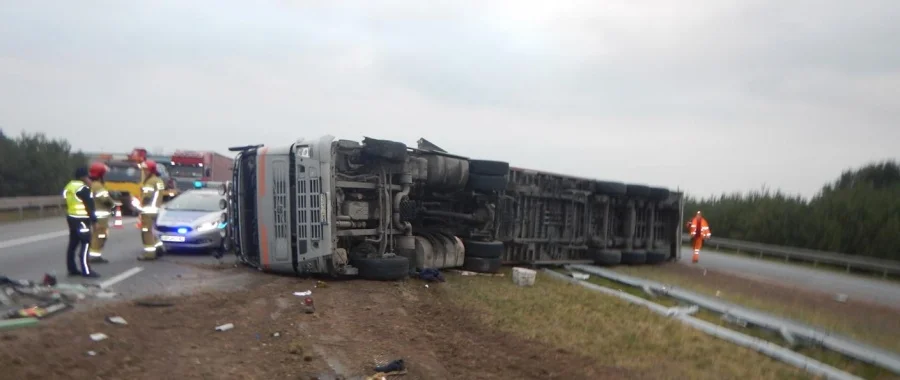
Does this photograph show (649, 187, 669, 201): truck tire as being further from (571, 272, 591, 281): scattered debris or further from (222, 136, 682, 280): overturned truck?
(571, 272, 591, 281): scattered debris

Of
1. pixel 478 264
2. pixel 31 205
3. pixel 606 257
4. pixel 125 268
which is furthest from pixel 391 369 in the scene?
pixel 31 205

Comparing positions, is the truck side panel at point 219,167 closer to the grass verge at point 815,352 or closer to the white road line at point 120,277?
the white road line at point 120,277

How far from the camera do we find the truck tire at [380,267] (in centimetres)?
959

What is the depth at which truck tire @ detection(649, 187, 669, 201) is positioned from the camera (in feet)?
52.5

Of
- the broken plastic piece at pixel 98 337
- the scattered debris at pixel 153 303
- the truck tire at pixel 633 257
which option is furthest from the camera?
the truck tire at pixel 633 257

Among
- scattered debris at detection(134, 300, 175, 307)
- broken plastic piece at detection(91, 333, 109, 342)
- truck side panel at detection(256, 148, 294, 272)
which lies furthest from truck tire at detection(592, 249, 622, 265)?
broken plastic piece at detection(91, 333, 109, 342)

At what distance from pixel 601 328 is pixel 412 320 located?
2112mm

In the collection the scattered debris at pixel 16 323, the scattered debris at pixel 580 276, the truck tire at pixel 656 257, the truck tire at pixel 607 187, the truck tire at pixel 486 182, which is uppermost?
the truck tire at pixel 486 182

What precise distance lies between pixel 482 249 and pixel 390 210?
2198 mm

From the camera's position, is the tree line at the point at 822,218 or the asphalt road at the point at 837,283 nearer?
the asphalt road at the point at 837,283

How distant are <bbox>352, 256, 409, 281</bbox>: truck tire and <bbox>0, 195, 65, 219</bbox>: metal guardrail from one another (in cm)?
1478

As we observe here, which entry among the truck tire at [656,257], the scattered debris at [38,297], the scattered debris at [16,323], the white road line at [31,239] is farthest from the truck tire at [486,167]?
the white road line at [31,239]

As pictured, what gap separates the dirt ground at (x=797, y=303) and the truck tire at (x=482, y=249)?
3352 millimetres

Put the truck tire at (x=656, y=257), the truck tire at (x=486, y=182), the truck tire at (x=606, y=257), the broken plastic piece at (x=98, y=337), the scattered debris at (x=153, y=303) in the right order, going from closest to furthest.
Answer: the broken plastic piece at (x=98, y=337)
the scattered debris at (x=153, y=303)
the truck tire at (x=486, y=182)
the truck tire at (x=606, y=257)
the truck tire at (x=656, y=257)
